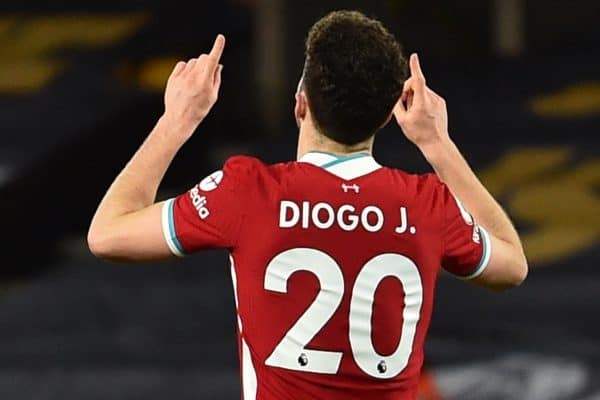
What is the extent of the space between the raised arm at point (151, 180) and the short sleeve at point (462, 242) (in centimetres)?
35

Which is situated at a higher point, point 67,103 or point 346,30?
point 346,30

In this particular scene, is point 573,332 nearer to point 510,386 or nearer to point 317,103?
point 510,386

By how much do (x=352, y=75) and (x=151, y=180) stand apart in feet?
1.01

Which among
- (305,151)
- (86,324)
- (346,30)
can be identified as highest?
→ (346,30)

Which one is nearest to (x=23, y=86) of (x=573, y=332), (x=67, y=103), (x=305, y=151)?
(x=67, y=103)

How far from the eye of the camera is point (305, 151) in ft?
7.17

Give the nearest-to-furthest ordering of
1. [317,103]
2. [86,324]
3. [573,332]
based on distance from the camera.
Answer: [317,103] < [573,332] < [86,324]

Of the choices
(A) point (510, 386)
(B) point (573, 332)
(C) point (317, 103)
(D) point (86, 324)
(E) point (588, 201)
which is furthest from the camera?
(E) point (588, 201)

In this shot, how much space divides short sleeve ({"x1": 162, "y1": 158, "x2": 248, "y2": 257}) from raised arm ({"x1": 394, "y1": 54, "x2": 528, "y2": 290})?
0.27 m

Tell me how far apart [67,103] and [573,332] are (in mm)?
2388

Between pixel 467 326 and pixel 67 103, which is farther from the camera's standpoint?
pixel 67 103

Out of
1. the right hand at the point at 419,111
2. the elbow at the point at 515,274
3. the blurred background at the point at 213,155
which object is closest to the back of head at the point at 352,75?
the right hand at the point at 419,111

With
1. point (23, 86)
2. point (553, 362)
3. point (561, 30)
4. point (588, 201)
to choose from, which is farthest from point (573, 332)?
point (23, 86)

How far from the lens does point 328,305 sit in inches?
83.7
